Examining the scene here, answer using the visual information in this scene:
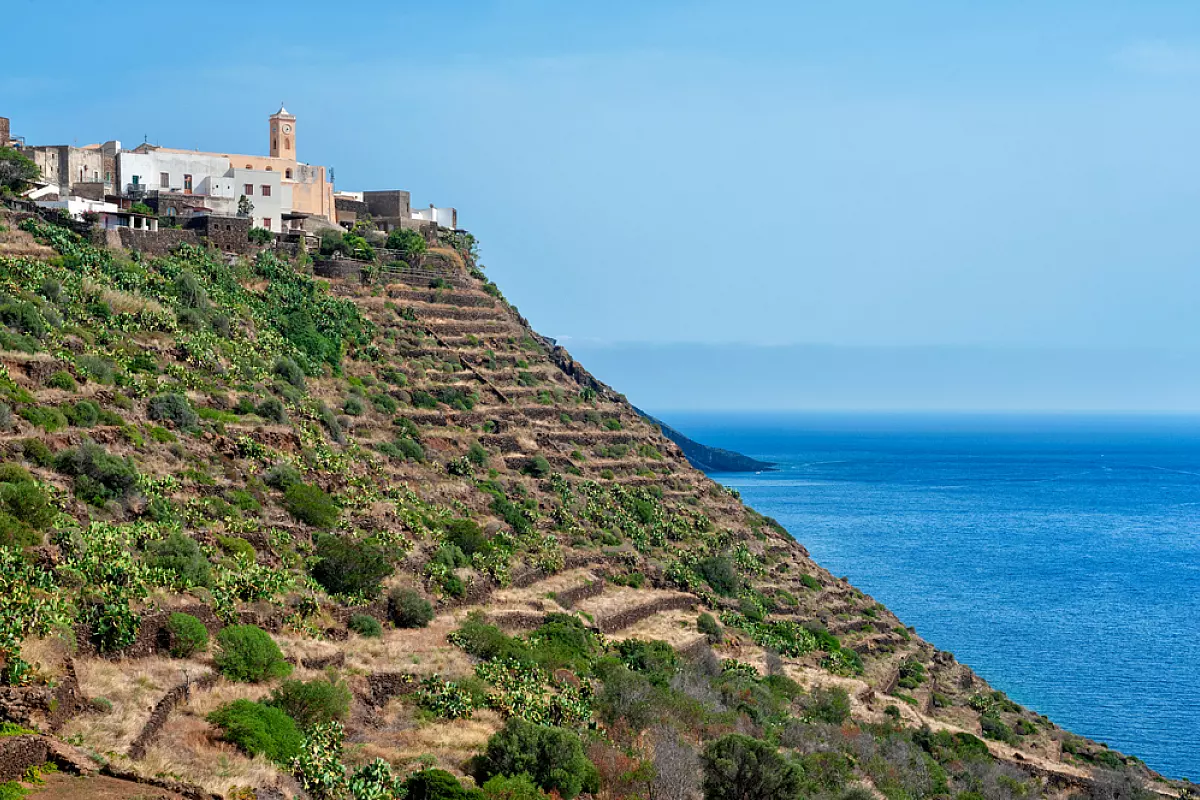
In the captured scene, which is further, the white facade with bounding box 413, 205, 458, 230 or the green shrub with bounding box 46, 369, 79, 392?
the white facade with bounding box 413, 205, 458, 230

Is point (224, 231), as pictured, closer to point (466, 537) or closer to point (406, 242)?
point (406, 242)

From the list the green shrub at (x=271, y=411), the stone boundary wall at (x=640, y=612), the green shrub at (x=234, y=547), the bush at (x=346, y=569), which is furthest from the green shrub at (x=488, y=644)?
the green shrub at (x=271, y=411)

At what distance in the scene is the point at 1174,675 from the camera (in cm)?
6419

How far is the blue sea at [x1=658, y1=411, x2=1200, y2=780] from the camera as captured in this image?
196 feet

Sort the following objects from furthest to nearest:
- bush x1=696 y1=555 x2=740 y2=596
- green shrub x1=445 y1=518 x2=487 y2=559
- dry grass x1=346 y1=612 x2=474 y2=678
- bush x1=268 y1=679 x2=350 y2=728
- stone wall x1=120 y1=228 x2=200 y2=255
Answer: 1. bush x1=696 y1=555 x2=740 y2=596
2. stone wall x1=120 y1=228 x2=200 y2=255
3. green shrub x1=445 y1=518 x2=487 y2=559
4. dry grass x1=346 y1=612 x2=474 y2=678
5. bush x1=268 y1=679 x2=350 y2=728

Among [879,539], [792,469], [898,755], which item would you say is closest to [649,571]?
[898,755]

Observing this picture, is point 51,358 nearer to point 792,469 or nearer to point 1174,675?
point 1174,675

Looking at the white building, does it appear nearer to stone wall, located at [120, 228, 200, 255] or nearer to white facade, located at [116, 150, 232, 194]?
white facade, located at [116, 150, 232, 194]

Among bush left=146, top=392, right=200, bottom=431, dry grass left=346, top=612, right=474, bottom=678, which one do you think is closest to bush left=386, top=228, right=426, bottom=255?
bush left=146, top=392, right=200, bottom=431

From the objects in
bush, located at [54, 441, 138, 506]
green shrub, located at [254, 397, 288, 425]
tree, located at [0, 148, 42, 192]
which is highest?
tree, located at [0, 148, 42, 192]

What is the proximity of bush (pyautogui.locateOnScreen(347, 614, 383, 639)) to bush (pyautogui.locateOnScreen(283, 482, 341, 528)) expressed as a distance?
16.4 ft

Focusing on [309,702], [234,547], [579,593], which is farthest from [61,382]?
[579,593]

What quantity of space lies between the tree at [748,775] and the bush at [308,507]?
15245 millimetres

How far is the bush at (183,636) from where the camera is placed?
2562 centimetres
